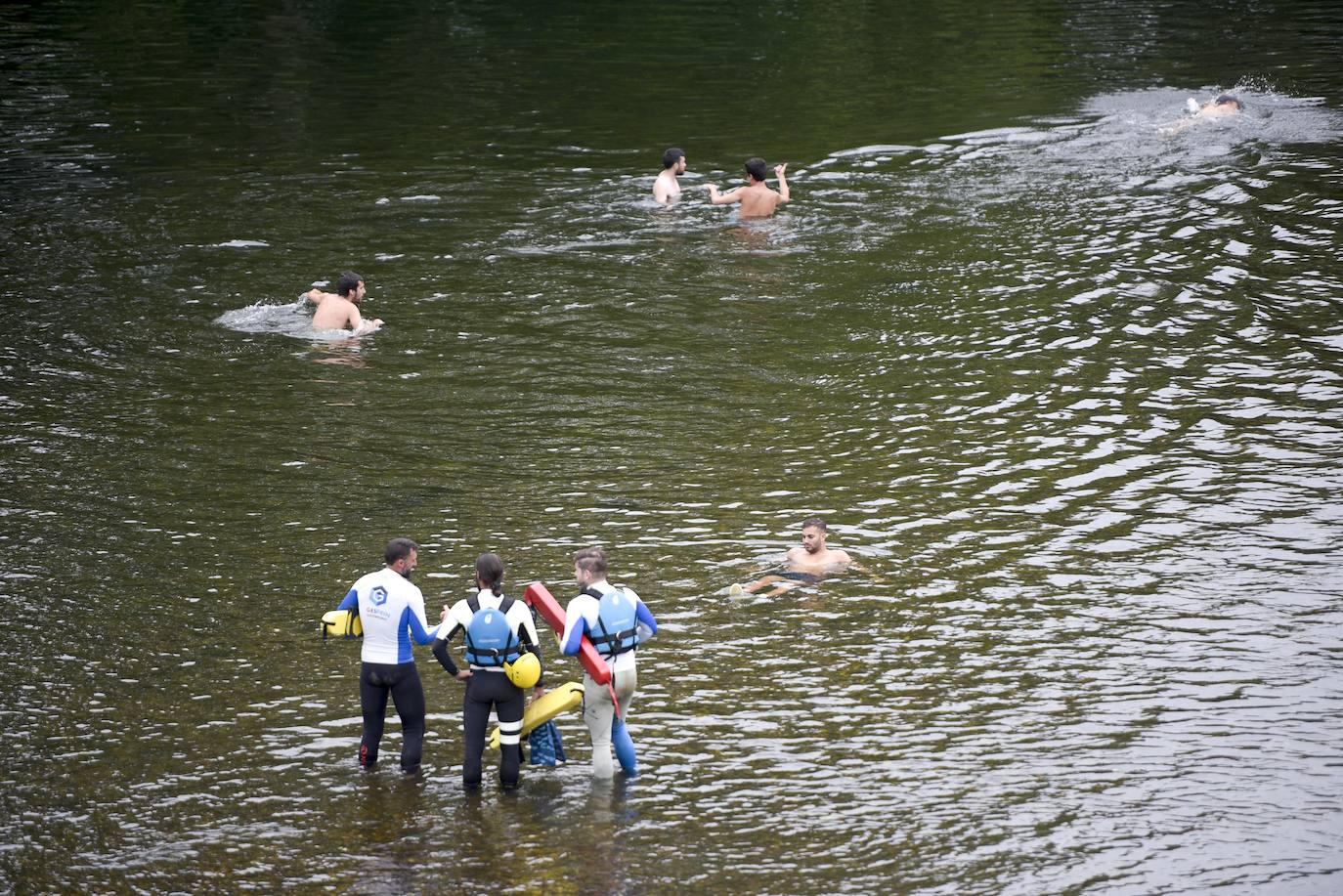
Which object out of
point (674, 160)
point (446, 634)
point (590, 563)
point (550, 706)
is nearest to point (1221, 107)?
point (674, 160)

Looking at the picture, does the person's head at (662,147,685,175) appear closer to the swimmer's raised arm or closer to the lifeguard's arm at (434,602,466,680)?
the swimmer's raised arm

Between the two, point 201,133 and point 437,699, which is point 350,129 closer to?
point 201,133

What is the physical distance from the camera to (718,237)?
25.6 m

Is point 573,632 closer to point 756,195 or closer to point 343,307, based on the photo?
point 343,307

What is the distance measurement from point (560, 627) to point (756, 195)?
16037 millimetres

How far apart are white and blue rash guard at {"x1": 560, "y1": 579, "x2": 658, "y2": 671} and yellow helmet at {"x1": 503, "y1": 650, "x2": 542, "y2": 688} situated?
25 cm

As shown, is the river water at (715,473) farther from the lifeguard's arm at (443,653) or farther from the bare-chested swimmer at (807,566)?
the lifeguard's arm at (443,653)

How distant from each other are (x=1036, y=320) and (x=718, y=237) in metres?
6.68

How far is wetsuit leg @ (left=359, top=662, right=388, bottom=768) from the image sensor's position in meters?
11.0

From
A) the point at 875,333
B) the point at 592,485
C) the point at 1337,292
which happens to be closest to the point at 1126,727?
the point at 592,485

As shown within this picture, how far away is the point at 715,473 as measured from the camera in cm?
1655

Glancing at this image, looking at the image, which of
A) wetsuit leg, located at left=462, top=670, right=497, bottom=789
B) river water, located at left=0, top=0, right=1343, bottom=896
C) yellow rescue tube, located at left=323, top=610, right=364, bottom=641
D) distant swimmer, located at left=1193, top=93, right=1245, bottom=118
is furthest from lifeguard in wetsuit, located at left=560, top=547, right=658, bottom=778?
distant swimmer, located at left=1193, top=93, right=1245, bottom=118

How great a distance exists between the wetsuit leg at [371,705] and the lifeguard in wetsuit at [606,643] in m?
1.39

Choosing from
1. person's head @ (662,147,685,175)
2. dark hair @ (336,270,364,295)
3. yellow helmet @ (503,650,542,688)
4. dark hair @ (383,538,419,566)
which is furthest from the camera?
person's head @ (662,147,685,175)
